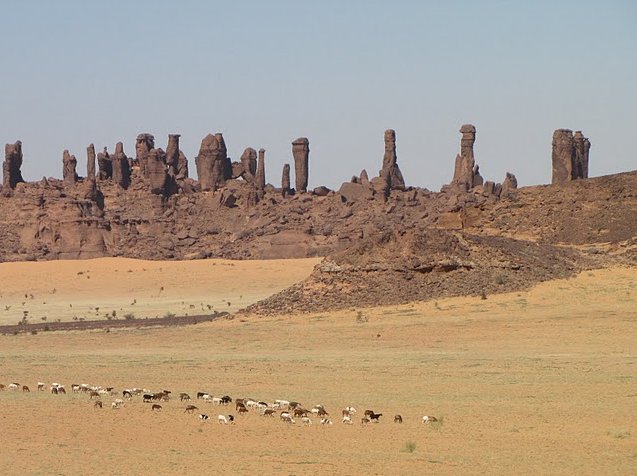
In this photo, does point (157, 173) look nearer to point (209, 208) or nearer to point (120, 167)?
point (120, 167)

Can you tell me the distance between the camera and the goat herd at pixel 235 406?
21.6 meters

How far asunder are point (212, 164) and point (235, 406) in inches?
4078

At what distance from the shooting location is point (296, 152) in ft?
421

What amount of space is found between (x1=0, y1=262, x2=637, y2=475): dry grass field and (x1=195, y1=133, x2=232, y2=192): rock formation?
8068cm

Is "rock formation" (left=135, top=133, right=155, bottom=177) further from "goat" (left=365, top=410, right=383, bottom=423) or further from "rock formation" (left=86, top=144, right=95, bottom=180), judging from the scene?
"goat" (left=365, top=410, right=383, bottom=423)

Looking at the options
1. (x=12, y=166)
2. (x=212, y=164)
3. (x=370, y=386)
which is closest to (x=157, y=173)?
(x=212, y=164)

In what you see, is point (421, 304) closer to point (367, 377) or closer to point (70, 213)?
point (367, 377)

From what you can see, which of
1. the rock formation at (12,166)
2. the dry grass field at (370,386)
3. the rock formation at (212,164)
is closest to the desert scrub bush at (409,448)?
the dry grass field at (370,386)

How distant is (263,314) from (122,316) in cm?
1263

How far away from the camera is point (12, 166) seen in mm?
124438

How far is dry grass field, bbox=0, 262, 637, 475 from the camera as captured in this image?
18.3 meters

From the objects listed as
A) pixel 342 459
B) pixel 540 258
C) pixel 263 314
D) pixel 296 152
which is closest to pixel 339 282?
pixel 263 314

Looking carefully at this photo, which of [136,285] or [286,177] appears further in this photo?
[286,177]

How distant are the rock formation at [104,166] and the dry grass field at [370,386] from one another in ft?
289
